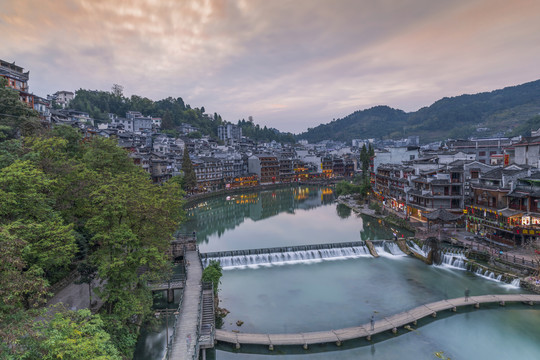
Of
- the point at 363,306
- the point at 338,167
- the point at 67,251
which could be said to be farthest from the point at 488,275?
the point at 338,167

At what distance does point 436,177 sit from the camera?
42.0 m

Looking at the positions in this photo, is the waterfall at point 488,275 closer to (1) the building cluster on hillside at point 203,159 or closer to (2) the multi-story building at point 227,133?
(1) the building cluster on hillside at point 203,159

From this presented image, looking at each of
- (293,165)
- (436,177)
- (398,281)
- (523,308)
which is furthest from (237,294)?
(293,165)

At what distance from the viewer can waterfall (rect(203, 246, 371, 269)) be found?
106 feet

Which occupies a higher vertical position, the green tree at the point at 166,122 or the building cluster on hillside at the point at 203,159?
the green tree at the point at 166,122

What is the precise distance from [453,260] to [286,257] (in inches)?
655

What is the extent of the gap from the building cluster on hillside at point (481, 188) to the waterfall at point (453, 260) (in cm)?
517

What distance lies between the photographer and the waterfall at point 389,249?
34.8 m

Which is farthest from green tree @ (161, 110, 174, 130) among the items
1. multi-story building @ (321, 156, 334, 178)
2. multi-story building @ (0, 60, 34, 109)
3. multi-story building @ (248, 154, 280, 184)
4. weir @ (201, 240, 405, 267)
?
weir @ (201, 240, 405, 267)

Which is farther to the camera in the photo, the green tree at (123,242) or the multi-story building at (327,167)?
the multi-story building at (327,167)

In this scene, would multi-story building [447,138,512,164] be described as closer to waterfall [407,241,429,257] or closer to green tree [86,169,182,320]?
waterfall [407,241,429,257]

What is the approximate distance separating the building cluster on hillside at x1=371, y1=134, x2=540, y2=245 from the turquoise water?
693 centimetres

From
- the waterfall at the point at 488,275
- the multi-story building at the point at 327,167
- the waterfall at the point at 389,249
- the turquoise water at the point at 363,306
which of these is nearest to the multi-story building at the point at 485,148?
the turquoise water at the point at 363,306

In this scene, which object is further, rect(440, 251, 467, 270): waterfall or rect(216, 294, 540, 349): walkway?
rect(440, 251, 467, 270): waterfall
